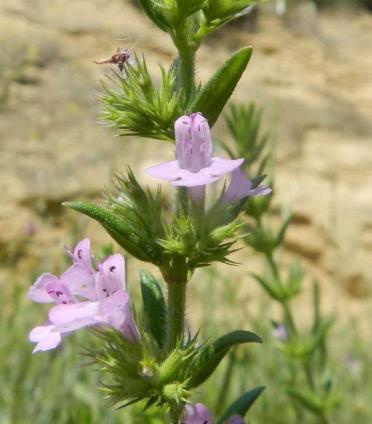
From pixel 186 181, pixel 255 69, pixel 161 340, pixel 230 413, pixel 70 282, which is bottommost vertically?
pixel 230 413

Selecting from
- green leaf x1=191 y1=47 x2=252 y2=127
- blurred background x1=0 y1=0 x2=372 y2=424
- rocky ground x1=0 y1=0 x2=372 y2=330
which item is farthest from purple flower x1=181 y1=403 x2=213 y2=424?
rocky ground x1=0 y1=0 x2=372 y2=330

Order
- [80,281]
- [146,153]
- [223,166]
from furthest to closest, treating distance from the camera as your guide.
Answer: [146,153] < [80,281] < [223,166]

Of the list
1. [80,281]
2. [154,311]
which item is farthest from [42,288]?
[154,311]

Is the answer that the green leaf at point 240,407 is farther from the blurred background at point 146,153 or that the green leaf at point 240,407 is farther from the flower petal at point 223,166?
the blurred background at point 146,153

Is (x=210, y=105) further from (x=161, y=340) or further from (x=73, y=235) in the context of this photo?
(x=73, y=235)

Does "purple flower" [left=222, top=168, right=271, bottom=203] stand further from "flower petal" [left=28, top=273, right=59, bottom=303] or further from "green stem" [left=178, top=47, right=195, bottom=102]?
"flower petal" [left=28, top=273, right=59, bottom=303]

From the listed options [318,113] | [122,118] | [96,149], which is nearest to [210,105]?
[122,118]

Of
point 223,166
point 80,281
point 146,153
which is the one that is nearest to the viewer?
point 223,166

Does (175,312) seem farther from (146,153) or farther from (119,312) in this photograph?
(146,153)

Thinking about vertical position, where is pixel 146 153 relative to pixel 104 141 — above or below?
below
